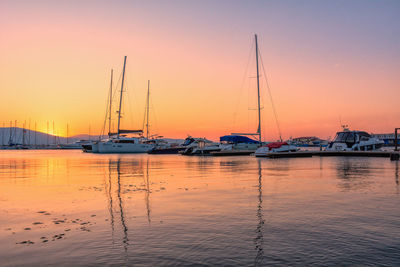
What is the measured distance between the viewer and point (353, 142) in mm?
62062

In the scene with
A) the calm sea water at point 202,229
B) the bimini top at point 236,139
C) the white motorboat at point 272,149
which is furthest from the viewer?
the bimini top at point 236,139

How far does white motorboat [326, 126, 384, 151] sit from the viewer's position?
6184 cm

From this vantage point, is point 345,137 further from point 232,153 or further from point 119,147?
point 119,147

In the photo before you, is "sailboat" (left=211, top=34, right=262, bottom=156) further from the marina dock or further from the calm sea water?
the calm sea water

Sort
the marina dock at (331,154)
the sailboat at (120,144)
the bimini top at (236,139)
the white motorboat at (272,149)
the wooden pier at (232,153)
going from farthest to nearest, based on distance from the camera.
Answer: the sailboat at (120,144) < the bimini top at (236,139) < the wooden pier at (232,153) < the white motorboat at (272,149) < the marina dock at (331,154)

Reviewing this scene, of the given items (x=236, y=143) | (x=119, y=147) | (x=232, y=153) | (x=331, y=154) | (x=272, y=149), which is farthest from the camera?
(x=119, y=147)

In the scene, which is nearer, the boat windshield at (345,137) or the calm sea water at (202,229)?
the calm sea water at (202,229)

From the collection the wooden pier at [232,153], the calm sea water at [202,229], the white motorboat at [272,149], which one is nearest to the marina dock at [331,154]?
the white motorboat at [272,149]

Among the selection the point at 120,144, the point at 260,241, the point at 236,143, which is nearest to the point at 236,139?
the point at 236,143

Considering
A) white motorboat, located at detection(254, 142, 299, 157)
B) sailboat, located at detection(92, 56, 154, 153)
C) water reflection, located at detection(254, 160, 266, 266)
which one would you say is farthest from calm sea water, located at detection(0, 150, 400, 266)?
sailboat, located at detection(92, 56, 154, 153)

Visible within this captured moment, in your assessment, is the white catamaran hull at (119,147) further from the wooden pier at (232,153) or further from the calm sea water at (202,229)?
the calm sea water at (202,229)

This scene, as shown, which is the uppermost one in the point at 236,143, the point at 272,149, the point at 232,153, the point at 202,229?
the point at 236,143

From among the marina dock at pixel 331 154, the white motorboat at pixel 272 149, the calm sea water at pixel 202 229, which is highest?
the white motorboat at pixel 272 149

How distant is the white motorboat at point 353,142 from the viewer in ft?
203
